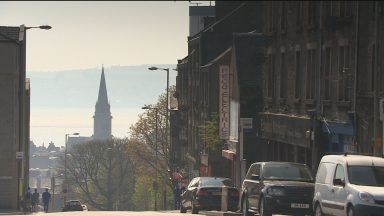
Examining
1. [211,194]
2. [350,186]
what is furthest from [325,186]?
[211,194]

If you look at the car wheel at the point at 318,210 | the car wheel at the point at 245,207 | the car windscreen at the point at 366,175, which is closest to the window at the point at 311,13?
the car wheel at the point at 245,207

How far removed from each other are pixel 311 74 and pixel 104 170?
311ft

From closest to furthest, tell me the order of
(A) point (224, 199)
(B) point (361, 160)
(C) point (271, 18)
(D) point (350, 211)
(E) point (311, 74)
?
(D) point (350, 211)
(B) point (361, 160)
(A) point (224, 199)
(E) point (311, 74)
(C) point (271, 18)

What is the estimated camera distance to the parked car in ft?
75.8

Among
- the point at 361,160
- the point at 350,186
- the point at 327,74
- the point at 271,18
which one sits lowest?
the point at 350,186

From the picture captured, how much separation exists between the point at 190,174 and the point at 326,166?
6042 cm

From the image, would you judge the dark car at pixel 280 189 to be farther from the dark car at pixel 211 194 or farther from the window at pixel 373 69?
the dark car at pixel 211 194

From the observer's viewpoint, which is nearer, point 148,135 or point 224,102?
point 224,102

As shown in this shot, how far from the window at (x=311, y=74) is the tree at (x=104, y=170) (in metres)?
87.8

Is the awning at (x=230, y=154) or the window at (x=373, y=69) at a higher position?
the window at (x=373, y=69)

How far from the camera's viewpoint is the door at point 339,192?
24.1 m

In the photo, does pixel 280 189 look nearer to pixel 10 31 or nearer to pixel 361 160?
pixel 361 160

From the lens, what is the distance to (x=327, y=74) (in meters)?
41.8

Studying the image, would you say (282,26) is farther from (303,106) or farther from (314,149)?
(314,149)
